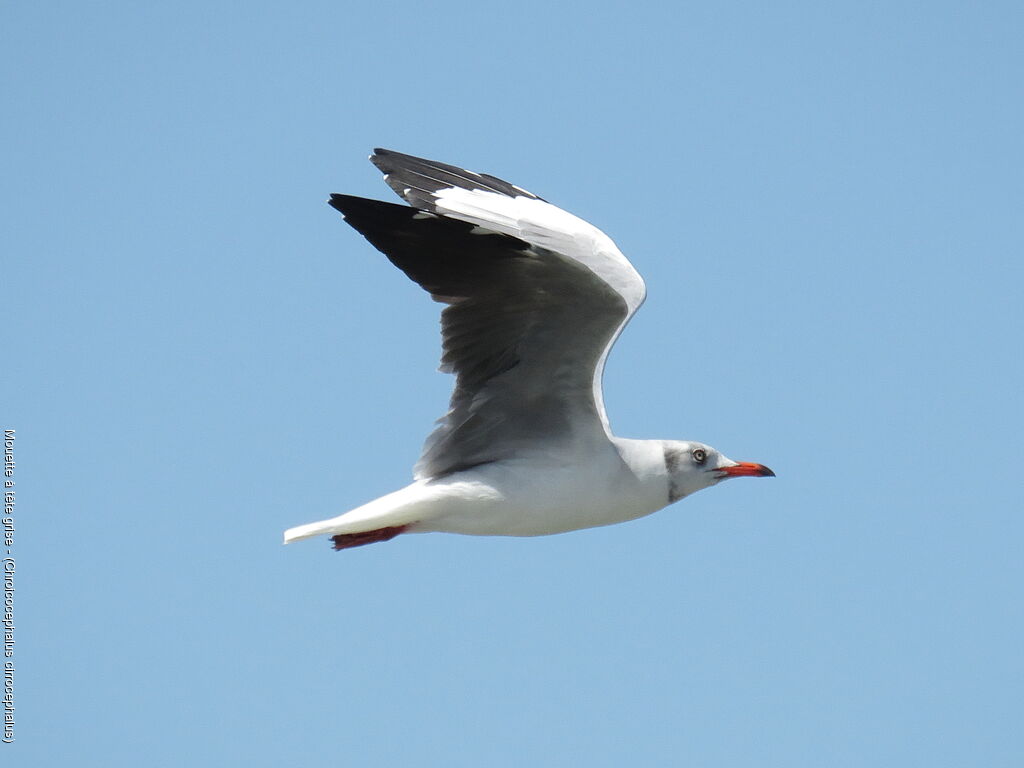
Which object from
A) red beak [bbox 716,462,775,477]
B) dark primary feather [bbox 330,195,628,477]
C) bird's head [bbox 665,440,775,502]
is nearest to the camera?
dark primary feather [bbox 330,195,628,477]

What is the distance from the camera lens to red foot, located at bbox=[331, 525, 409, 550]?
877 centimetres

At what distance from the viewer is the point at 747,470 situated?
9234mm

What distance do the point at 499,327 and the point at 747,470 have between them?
5.84 ft

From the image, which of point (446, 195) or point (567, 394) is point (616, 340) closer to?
point (567, 394)

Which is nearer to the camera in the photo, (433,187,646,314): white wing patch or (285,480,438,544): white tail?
(433,187,646,314): white wing patch

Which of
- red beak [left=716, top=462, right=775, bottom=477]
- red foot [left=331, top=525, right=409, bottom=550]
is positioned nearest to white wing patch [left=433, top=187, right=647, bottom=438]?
red beak [left=716, top=462, right=775, bottom=477]

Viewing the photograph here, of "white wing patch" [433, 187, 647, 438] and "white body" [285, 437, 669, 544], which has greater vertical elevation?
"white wing patch" [433, 187, 647, 438]

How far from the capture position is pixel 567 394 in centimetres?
866

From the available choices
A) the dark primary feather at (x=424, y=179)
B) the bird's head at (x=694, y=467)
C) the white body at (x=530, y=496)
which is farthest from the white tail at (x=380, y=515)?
the dark primary feather at (x=424, y=179)

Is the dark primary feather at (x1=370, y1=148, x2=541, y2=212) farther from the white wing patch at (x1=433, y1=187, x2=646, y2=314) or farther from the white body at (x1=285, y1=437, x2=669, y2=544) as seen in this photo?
the white body at (x1=285, y1=437, x2=669, y2=544)

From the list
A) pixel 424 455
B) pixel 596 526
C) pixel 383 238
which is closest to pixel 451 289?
pixel 383 238

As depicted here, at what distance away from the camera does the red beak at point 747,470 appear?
361 inches

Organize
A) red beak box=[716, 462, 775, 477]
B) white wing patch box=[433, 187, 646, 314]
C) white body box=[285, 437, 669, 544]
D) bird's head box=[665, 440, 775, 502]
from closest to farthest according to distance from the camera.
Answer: white wing patch box=[433, 187, 646, 314] < white body box=[285, 437, 669, 544] < bird's head box=[665, 440, 775, 502] < red beak box=[716, 462, 775, 477]

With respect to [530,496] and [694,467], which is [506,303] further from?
[694,467]
